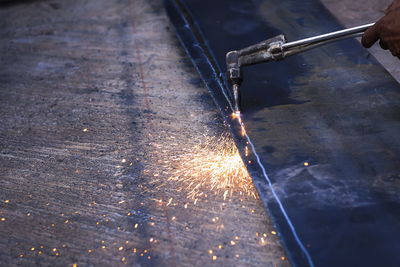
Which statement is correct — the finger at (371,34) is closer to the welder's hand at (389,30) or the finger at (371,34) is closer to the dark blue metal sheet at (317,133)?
the welder's hand at (389,30)

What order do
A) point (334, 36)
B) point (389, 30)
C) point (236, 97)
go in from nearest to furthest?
point (389, 30) < point (334, 36) < point (236, 97)

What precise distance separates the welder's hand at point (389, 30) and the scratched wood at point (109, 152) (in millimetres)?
908

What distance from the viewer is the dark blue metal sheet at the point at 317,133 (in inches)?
57.3

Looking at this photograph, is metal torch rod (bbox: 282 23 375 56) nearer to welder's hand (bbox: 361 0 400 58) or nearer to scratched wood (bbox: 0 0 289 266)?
welder's hand (bbox: 361 0 400 58)

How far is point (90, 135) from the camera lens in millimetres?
2180

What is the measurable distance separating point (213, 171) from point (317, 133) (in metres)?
0.57

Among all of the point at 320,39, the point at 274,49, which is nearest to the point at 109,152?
the point at 274,49

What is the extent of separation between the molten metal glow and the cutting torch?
297mm

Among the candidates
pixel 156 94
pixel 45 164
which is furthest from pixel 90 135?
pixel 156 94

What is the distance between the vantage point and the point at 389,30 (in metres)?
1.60

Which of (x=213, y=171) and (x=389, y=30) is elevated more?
(x=389, y=30)

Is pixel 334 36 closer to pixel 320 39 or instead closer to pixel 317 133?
pixel 320 39

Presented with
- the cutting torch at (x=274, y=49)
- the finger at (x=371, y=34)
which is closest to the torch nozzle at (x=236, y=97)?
the cutting torch at (x=274, y=49)

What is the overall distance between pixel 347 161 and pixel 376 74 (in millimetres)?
739
